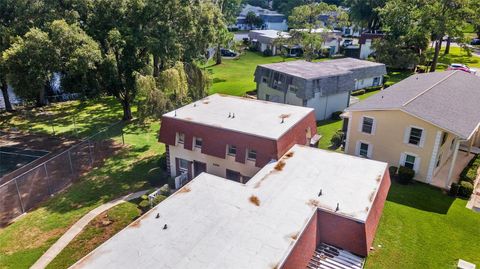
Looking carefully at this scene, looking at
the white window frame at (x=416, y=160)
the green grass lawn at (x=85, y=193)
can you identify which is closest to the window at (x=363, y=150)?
the white window frame at (x=416, y=160)

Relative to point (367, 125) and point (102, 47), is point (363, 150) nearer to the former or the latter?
point (367, 125)

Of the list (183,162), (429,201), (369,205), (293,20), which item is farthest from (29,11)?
(293,20)

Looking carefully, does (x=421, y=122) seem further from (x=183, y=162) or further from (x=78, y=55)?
(x=78, y=55)

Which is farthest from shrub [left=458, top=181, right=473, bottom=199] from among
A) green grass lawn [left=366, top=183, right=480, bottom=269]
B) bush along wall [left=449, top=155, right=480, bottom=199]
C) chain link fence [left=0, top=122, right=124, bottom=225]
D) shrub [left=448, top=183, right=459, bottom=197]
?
chain link fence [left=0, top=122, right=124, bottom=225]

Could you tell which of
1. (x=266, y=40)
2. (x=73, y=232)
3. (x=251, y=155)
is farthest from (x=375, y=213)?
(x=266, y=40)

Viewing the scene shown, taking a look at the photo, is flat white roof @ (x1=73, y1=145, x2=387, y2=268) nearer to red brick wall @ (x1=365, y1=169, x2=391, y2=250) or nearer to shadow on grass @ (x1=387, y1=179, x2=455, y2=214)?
red brick wall @ (x1=365, y1=169, x2=391, y2=250)

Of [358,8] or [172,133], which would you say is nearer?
[172,133]
